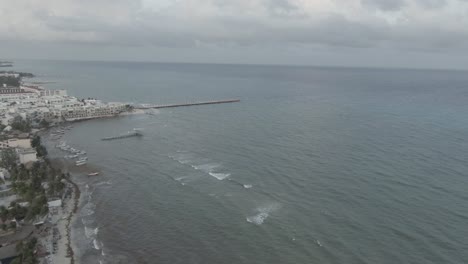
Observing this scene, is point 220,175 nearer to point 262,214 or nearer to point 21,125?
point 262,214

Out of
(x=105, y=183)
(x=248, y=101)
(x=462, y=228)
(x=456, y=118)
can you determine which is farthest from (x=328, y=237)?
(x=248, y=101)

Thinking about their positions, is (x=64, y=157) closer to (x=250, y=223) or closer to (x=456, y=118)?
(x=250, y=223)

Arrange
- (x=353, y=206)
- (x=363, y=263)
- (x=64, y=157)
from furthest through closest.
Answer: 1. (x=64, y=157)
2. (x=353, y=206)
3. (x=363, y=263)

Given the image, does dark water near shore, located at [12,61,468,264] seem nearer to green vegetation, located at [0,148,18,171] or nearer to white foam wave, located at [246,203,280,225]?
white foam wave, located at [246,203,280,225]

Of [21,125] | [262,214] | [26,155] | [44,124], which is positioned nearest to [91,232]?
[262,214]

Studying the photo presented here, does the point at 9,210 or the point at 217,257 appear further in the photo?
the point at 9,210

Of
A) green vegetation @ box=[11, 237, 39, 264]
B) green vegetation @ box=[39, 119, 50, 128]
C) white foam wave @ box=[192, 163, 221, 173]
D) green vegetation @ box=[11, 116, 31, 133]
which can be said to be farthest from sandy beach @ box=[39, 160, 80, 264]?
green vegetation @ box=[39, 119, 50, 128]
